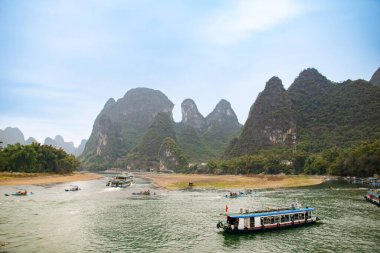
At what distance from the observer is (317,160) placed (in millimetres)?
123250

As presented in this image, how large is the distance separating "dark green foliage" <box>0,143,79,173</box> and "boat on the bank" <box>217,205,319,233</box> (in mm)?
→ 93323

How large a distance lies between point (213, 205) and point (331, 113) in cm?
16064

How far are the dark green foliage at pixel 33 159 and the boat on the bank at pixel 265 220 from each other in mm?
93323

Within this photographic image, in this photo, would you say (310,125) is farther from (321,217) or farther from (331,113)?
(321,217)

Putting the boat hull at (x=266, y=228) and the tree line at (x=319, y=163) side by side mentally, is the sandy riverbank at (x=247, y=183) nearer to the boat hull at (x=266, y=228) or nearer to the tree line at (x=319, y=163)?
the tree line at (x=319, y=163)

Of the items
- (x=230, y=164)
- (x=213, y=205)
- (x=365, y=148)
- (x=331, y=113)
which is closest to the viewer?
(x=213, y=205)

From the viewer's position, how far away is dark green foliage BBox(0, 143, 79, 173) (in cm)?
10694

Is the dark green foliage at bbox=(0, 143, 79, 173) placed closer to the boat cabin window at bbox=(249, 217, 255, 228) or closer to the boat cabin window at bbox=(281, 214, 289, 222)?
the boat cabin window at bbox=(249, 217, 255, 228)

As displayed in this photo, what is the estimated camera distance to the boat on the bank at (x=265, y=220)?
115 feet

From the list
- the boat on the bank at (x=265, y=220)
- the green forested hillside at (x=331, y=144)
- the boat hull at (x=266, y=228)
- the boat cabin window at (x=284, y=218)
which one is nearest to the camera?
the boat hull at (x=266, y=228)

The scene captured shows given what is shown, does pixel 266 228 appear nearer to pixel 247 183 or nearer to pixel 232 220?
pixel 232 220

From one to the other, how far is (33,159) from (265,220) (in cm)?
9952

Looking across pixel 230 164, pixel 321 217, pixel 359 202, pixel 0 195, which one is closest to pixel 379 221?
pixel 321 217

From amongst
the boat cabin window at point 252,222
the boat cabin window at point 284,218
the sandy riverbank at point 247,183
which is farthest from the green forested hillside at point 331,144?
the boat cabin window at point 252,222
